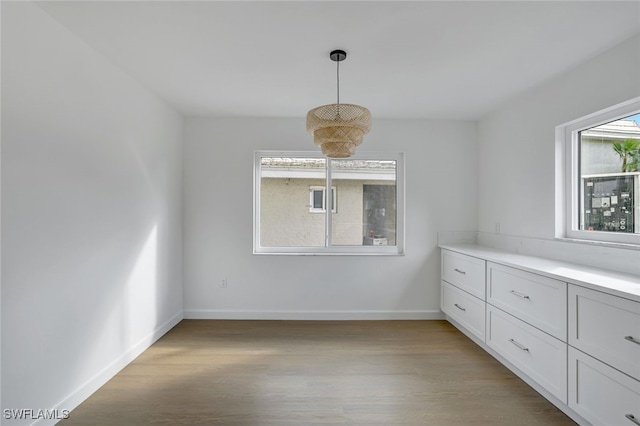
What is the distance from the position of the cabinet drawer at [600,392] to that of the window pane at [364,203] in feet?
7.05

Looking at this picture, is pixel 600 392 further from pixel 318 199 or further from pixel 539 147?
pixel 318 199

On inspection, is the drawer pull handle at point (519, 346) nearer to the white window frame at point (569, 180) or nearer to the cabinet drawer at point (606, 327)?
the cabinet drawer at point (606, 327)

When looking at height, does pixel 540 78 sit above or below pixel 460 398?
above

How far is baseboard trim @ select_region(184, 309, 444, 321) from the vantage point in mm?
3613

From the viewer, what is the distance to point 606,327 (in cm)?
161

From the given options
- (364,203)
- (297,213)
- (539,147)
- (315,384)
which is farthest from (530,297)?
(297,213)

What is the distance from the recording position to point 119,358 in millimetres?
2455

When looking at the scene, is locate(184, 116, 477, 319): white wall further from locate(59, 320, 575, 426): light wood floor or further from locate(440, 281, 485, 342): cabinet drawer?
locate(59, 320, 575, 426): light wood floor

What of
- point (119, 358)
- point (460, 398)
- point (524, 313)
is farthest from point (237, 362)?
point (524, 313)

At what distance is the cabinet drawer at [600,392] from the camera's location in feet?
4.93

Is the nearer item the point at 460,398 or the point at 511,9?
the point at 511,9

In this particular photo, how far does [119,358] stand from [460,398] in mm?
2533

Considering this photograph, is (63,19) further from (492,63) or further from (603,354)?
(603,354)

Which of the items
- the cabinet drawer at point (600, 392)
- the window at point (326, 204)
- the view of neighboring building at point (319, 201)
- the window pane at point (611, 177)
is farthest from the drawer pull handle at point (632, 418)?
the view of neighboring building at point (319, 201)
